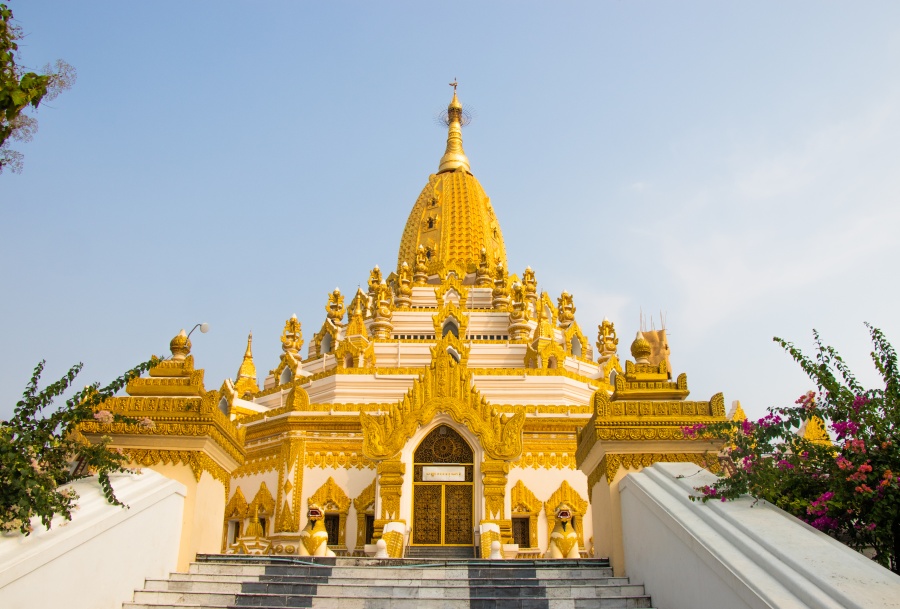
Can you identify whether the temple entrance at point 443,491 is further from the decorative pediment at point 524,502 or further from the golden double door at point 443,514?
the decorative pediment at point 524,502

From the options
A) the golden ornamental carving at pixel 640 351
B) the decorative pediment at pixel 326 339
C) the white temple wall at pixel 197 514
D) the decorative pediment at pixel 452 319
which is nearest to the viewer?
the white temple wall at pixel 197 514

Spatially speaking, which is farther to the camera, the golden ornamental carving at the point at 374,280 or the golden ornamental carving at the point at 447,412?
the golden ornamental carving at the point at 374,280

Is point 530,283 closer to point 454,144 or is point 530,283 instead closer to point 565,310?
point 565,310

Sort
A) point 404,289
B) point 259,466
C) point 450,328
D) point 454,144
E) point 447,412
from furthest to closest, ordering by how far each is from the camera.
A: point 454,144 → point 404,289 → point 450,328 → point 259,466 → point 447,412

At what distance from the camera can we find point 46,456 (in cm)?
686

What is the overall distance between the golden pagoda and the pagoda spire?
8cm

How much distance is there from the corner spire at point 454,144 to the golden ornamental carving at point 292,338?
40.4ft

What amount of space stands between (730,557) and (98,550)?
485cm

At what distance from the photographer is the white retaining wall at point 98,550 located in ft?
19.3

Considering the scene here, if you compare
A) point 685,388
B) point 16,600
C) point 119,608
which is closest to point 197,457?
point 119,608

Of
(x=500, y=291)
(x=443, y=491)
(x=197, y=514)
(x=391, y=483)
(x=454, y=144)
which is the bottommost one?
→ (x=197, y=514)

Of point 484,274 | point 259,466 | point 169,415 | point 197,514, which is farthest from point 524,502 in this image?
point 484,274

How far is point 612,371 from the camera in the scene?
86.6 ft

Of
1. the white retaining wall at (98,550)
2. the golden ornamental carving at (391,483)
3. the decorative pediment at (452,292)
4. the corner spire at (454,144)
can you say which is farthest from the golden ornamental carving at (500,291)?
the white retaining wall at (98,550)
